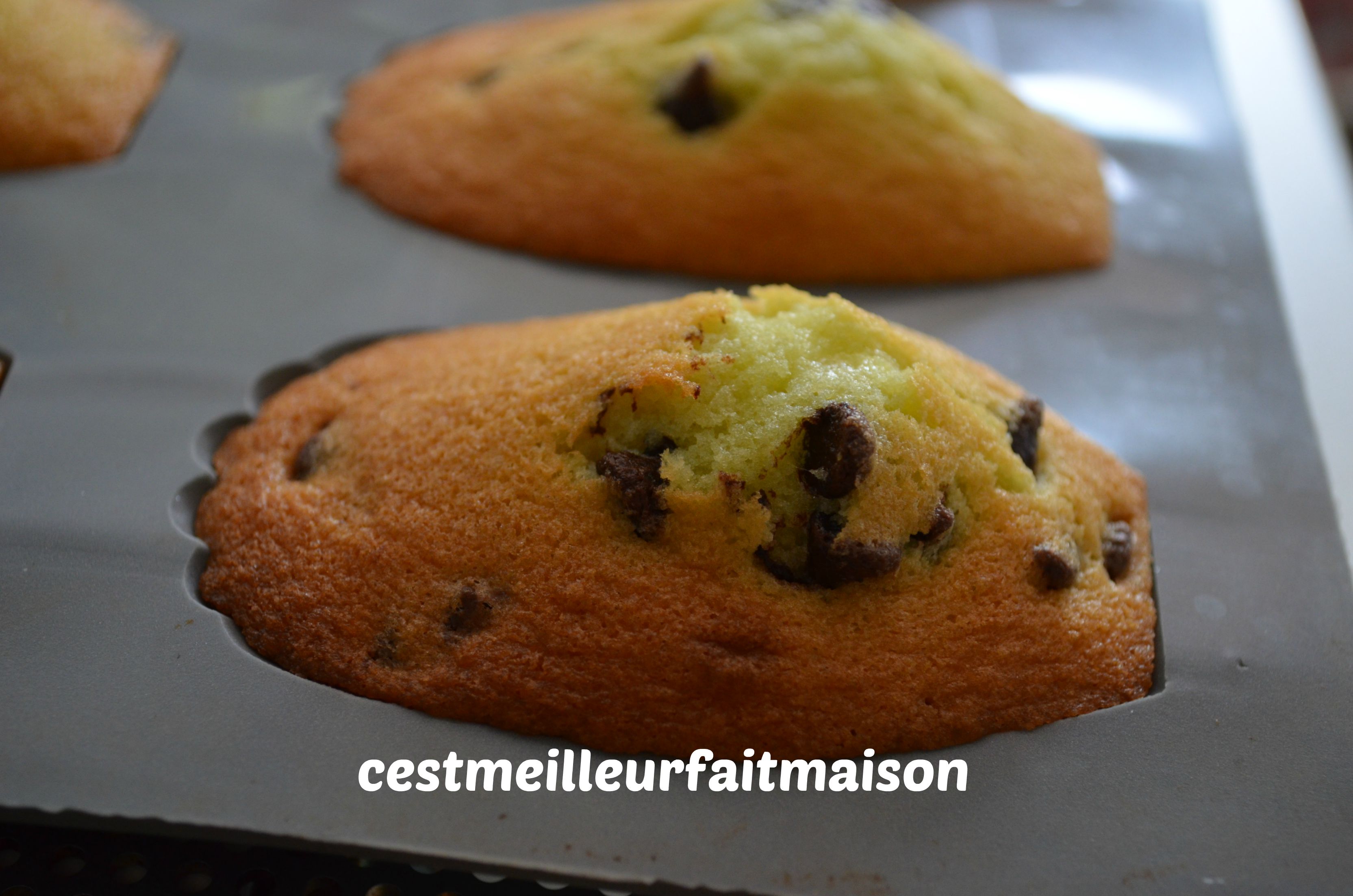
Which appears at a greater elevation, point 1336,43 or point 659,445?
point 659,445

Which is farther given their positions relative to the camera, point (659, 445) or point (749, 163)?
point (749, 163)

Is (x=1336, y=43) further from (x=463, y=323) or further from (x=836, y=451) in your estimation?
(x=836, y=451)

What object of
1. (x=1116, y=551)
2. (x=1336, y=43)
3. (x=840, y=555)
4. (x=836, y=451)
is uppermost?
(x=836, y=451)

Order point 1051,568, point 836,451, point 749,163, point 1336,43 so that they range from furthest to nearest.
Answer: point 1336,43, point 749,163, point 1051,568, point 836,451

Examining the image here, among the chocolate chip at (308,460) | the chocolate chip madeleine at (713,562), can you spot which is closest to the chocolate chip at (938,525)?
the chocolate chip madeleine at (713,562)

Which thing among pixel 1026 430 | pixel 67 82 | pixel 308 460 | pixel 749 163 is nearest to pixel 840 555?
pixel 1026 430

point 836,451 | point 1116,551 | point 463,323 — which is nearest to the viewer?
point 836,451

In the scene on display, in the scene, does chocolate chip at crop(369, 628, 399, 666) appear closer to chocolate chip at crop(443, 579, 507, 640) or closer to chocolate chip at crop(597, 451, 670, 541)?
chocolate chip at crop(443, 579, 507, 640)

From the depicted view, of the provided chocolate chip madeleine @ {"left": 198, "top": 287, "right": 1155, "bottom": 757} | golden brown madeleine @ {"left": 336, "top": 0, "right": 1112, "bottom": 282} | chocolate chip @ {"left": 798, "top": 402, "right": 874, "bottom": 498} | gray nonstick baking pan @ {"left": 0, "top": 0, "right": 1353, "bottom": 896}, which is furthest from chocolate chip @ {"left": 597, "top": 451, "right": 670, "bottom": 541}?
golden brown madeleine @ {"left": 336, "top": 0, "right": 1112, "bottom": 282}

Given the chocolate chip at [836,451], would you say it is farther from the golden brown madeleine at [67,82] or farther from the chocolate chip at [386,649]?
the golden brown madeleine at [67,82]
